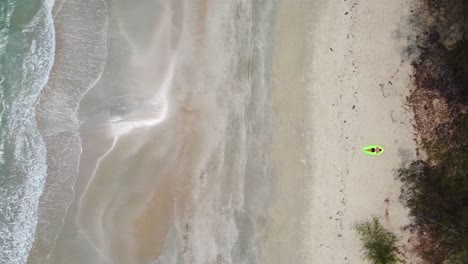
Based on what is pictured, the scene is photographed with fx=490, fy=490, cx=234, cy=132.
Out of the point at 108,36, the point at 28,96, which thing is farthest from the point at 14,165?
the point at 108,36

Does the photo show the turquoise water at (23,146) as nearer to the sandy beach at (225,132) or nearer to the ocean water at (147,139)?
the ocean water at (147,139)

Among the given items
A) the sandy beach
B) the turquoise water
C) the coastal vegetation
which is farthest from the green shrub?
the turquoise water

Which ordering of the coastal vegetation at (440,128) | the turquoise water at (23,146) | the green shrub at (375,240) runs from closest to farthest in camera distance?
the coastal vegetation at (440,128), the green shrub at (375,240), the turquoise water at (23,146)

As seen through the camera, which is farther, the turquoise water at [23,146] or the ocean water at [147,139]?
the turquoise water at [23,146]

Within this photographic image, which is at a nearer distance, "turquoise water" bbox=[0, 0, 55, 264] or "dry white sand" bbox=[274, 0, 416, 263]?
"dry white sand" bbox=[274, 0, 416, 263]

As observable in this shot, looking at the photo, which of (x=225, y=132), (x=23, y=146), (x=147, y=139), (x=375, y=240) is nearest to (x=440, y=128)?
(x=375, y=240)

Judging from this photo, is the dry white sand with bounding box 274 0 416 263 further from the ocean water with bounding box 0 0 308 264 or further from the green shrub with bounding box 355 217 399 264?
the ocean water with bounding box 0 0 308 264

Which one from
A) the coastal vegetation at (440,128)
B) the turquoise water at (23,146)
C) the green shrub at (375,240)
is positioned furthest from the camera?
the turquoise water at (23,146)

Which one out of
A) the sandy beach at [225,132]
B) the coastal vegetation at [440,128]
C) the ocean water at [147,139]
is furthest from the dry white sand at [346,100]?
the ocean water at [147,139]
